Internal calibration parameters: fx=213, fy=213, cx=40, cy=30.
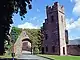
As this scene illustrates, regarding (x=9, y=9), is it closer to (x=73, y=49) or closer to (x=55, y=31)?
(x=55, y=31)

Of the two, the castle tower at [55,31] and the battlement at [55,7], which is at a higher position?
the battlement at [55,7]

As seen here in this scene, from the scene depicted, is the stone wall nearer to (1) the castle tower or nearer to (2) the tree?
(1) the castle tower

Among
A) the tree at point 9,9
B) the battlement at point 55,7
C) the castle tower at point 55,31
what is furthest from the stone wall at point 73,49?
the tree at point 9,9

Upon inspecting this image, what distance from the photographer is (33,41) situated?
58156 mm

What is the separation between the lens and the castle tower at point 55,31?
2047 inches

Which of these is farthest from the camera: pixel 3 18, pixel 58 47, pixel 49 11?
pixel 49 11

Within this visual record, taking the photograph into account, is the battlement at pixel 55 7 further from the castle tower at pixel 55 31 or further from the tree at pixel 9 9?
the tree at pixel 9 9

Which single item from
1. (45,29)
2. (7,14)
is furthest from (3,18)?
(45,29)

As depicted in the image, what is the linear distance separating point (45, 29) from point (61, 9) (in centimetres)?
691

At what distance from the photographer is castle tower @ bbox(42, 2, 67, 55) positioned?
52.0 metres

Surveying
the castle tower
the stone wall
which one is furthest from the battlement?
the stone wall

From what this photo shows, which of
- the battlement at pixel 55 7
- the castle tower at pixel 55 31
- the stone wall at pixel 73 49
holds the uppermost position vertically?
the battlement at pixel 55 7

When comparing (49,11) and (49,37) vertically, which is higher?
(49,11)

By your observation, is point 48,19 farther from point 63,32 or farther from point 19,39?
point 19,39
